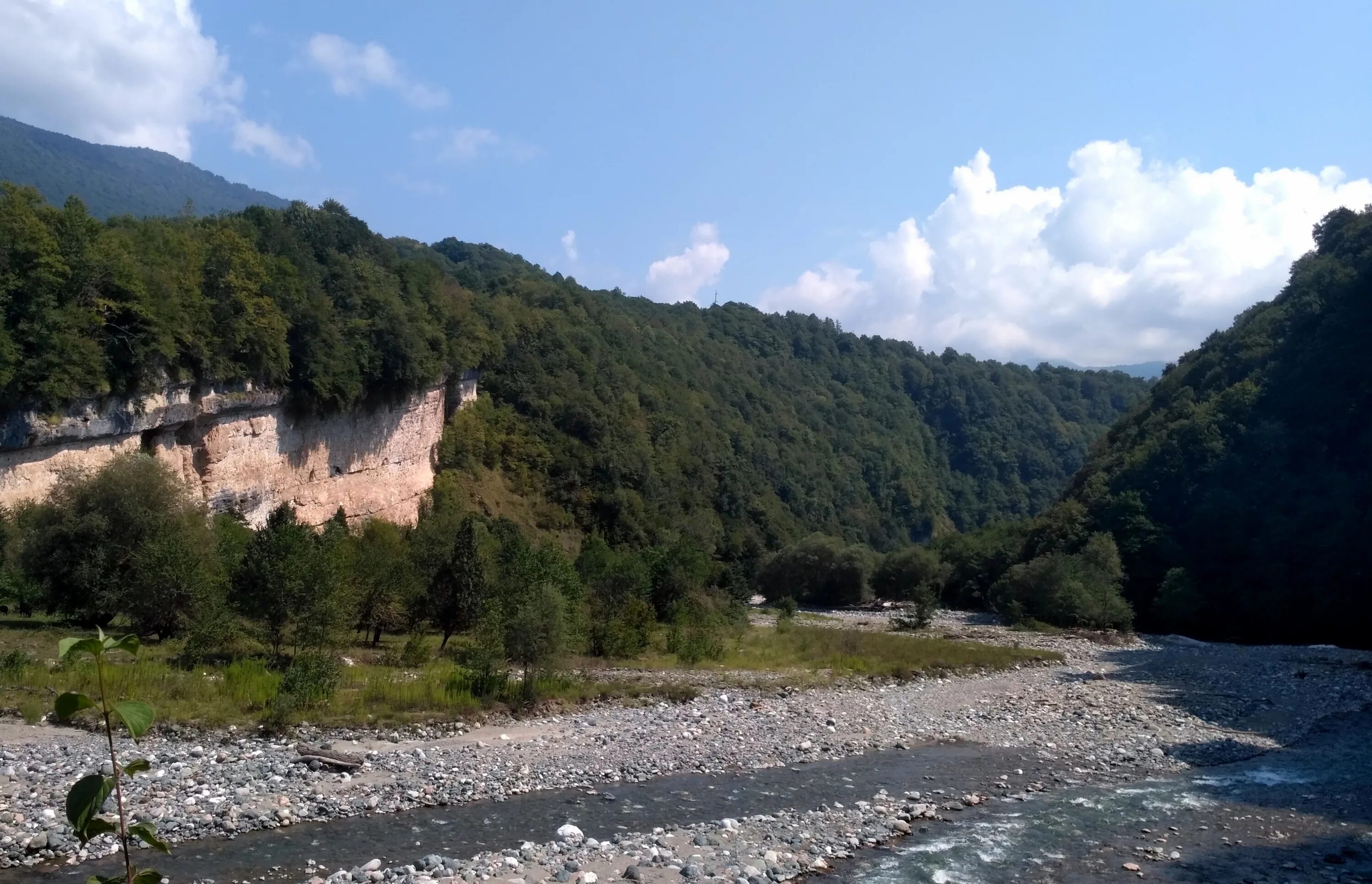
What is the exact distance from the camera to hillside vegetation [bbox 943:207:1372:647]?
4091 centimetres

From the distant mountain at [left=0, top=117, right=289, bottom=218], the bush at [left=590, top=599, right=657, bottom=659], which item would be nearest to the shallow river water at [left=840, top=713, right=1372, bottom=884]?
the bush at [left=590, top=599, right=657, bottom=659]

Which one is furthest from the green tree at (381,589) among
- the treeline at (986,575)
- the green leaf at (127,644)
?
the treeline at (986,575)

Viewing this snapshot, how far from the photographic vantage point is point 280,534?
75.6 ft

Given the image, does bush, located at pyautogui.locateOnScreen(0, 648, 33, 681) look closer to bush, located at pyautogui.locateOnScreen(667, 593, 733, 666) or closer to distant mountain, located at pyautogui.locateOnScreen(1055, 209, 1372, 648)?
bush, located at pyautogui.locateOnScreen(667, 593, 733, 666)

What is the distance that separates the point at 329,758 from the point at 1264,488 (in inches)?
1776

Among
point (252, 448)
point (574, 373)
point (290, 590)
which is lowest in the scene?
point (290, 590)

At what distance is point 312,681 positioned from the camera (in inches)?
755

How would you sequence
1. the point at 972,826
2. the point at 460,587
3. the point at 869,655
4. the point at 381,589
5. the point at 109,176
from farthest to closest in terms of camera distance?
1. the point at 109,176
2. the point at 869,655
3. the point at 460,587
4. the point at 381,589
5. the point at 972,826

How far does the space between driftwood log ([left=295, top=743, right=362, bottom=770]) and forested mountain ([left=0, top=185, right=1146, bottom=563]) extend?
56.5 feet

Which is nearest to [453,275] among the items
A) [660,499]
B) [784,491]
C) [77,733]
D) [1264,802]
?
[660,499]

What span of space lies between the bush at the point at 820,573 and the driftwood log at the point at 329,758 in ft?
168

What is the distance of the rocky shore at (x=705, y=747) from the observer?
42.4ft

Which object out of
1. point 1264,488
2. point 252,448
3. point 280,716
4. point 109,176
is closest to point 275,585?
point 280,716

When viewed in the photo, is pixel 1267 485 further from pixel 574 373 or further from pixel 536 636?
pixel 574 373
